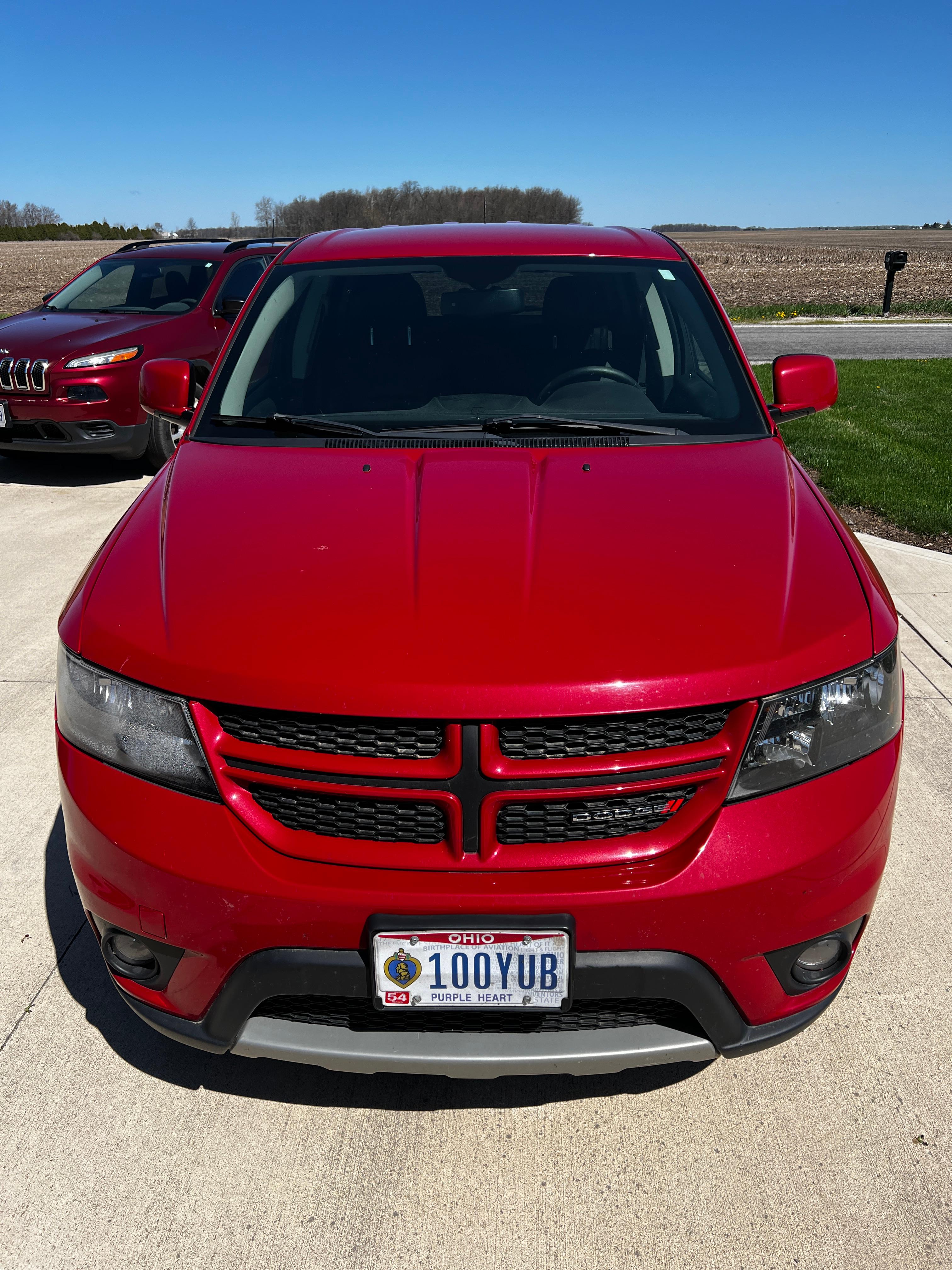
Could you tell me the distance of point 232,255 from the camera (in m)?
8.39

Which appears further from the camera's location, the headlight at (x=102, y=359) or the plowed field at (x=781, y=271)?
the plowed field at (x=781, y=271)

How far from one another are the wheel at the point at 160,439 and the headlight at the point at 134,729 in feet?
18.7

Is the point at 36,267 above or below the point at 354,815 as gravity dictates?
above

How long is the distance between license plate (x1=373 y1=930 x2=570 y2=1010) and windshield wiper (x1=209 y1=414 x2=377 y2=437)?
→ 1.44 m

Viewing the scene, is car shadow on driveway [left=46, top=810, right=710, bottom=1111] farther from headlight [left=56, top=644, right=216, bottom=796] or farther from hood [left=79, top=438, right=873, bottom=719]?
hood [left=79, top=438, right=873, bottom=719]

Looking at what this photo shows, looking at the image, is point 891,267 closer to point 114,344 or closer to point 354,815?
point 114,344

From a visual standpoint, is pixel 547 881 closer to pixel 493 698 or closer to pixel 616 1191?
pixel 493 698

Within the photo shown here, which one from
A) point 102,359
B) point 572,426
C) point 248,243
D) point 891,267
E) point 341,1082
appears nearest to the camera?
point 341,1082

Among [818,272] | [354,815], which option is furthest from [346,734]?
[818,272]

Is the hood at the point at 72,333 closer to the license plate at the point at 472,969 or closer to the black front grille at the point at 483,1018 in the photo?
the black front grille at the point at 483,1018

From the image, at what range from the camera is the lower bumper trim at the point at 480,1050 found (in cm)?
180

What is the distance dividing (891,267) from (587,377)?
18326 millimetres

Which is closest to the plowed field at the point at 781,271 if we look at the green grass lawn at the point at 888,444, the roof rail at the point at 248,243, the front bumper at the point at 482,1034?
the green grass lawn at the point at 888,444

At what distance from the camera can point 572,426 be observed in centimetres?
269
